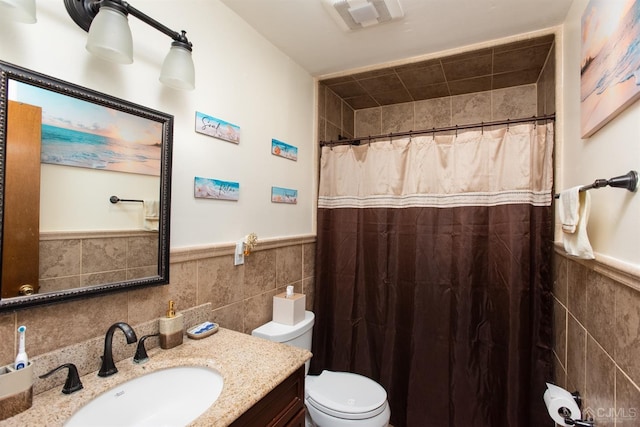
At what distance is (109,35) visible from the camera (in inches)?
37.4

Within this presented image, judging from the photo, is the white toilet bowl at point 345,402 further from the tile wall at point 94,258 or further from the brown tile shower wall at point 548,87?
the brown tile shower wall at point 548,87

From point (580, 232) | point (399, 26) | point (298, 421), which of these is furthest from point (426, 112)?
point (298, 421)

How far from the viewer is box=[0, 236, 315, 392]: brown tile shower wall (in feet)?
3.00

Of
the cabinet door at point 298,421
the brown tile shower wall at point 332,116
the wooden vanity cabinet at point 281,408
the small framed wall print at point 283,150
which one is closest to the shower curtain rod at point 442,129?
the brown tile shower wall at point 332,116

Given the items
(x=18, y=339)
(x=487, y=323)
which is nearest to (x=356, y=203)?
(x=487, y=323)

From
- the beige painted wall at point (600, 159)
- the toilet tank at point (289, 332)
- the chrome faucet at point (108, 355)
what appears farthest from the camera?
the toilet tank at point (289, 332)

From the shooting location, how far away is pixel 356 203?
218cm

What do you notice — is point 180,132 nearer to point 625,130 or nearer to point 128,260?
point 128,260

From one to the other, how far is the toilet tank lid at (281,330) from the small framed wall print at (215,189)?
736mm

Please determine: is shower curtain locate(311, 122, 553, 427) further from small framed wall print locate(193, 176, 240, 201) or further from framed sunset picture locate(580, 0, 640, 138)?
small framed wall print locate(193, 176, 240, 201)

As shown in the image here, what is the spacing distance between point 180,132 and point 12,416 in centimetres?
105

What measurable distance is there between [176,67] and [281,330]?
4.49ft

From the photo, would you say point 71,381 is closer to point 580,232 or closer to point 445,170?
point 580,232

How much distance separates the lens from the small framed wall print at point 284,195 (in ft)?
6.23
